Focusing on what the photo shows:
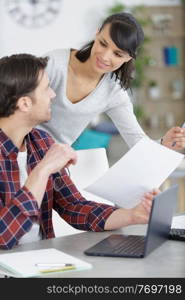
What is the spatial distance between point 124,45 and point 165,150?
0.56 metres

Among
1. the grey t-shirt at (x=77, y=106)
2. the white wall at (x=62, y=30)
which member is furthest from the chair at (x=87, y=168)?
the white wall at (x=62, y=30)

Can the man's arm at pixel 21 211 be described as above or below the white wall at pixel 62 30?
below

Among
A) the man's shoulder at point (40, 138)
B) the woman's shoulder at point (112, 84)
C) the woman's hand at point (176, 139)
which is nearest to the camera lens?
the man's shoulder at point (40, 138)

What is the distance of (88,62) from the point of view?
2457 millimetres

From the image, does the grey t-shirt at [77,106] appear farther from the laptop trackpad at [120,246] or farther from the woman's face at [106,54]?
the laptop trackpad at [120,246]

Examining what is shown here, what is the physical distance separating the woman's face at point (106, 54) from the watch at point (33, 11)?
5.02 meters

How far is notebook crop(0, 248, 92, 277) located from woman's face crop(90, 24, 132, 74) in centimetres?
85

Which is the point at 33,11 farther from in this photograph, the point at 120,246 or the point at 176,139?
the point at 120,246

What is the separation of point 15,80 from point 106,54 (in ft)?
1.58

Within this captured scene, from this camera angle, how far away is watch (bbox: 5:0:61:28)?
23.4ft

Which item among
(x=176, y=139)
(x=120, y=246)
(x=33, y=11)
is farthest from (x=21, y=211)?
(x=33, y=11)

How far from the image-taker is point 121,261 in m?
1.60

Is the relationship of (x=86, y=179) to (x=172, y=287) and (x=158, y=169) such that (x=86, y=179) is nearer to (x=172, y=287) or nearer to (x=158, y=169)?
(x=158, y=169)

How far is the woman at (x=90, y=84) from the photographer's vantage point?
90.9 inches
